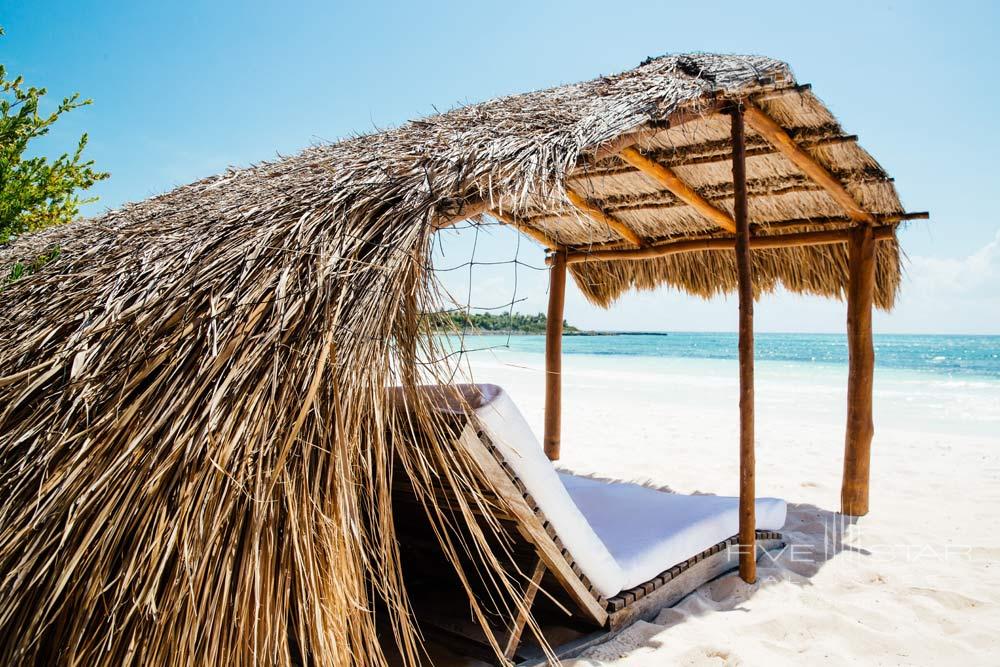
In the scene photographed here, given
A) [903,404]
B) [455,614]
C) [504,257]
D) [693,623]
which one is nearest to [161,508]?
[504,257]

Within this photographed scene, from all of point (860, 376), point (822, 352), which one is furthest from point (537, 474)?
point (822, 352)

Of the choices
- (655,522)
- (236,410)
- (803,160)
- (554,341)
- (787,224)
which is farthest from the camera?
(554,341)

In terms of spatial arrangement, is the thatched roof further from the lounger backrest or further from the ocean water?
the ocean water

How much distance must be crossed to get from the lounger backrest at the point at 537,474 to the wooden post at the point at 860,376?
89.0 inches

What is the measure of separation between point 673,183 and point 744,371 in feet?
4.00

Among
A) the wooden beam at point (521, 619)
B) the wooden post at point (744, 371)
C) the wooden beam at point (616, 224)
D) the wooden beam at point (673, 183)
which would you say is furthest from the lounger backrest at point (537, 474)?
the wooden beam at point (616, 224)

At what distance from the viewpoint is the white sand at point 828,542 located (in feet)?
6.55

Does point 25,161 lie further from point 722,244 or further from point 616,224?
point 722,244

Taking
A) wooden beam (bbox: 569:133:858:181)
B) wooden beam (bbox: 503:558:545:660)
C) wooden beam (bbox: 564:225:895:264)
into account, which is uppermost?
wooden beam (bbox: 569:133:858:181)

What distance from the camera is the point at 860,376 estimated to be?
3.66 m

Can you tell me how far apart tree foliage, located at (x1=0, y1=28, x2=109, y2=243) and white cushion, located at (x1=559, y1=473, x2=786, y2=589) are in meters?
3.24

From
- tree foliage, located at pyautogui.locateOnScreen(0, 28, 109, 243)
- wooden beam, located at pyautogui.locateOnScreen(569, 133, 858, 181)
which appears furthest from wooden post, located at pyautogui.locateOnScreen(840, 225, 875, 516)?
tree foliage, located at pyautogui.locateOnScreen(0, 28, 109, 243)

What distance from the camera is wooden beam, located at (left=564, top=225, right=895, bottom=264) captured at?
375cm

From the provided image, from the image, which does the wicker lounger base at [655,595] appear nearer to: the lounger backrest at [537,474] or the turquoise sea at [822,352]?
the lounger backrest at [537,474]
